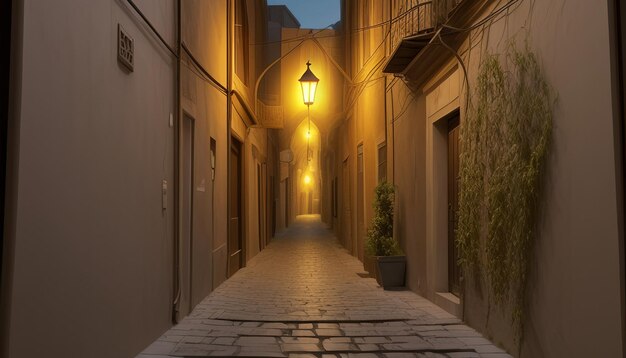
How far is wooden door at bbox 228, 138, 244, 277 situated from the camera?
1094 centimetres

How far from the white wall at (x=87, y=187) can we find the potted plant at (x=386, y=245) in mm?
4082

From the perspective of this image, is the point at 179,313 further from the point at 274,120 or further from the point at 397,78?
the point at 274,120

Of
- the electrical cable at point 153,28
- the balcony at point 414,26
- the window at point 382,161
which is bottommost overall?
the window at point 382,161

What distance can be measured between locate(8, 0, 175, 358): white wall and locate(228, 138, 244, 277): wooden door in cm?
556

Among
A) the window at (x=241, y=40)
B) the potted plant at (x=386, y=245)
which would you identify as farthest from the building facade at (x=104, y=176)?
the window at (x=241, y=40)

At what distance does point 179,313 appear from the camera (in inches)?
237

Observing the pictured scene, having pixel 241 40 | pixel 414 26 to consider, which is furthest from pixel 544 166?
pixel 241 40

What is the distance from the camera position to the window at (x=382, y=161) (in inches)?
404

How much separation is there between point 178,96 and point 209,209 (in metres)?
2.52

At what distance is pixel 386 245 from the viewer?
29.0 ft

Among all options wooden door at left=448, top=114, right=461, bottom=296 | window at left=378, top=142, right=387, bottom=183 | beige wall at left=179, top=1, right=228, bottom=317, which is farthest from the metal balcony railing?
beige wall at left=179, top=1, right=228, bottom=317

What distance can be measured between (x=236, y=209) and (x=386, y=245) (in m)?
3.99

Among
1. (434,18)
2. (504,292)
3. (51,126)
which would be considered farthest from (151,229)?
(434,18)

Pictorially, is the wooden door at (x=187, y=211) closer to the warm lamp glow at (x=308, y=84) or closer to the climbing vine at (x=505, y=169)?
the climbing vine at (x=505, y=169)
